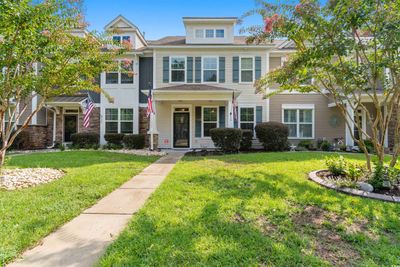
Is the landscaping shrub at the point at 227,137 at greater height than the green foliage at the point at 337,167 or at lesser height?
greater

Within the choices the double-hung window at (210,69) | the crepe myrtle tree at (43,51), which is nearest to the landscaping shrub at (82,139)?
the double-hung window at (210,69)

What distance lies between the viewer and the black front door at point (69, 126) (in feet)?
51.1

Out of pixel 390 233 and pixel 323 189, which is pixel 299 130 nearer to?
pixel 323 189

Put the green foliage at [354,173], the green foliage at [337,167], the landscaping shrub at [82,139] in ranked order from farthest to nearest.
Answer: the landscaping shrub at [82,139], the green foliage at [337,167], the green foliage at [354,173]

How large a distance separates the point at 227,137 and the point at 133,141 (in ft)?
18.4

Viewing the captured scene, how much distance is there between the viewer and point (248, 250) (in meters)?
2.72

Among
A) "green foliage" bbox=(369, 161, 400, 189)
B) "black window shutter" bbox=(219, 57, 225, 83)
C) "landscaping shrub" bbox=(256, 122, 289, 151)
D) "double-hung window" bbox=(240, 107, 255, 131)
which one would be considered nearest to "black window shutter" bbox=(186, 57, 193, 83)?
"black window shutter" bbox=(219, 57, 225, 83)

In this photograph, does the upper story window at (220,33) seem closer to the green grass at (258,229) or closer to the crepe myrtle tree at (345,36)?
the crepe myrtle tree at (345,36)

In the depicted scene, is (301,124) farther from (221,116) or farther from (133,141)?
(133,141)

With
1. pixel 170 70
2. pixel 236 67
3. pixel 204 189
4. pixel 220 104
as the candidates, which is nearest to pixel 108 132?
pixel 170 70

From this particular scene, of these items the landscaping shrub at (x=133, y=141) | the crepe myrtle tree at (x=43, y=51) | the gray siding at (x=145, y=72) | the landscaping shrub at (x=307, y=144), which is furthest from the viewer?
the gray siding at (x=145, y=72)

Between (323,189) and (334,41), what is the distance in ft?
10.6

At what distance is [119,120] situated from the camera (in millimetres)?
14969

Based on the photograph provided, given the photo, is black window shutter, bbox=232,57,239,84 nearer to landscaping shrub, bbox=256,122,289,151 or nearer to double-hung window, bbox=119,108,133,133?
landscaping shrub, bbox=256,122,289,151
